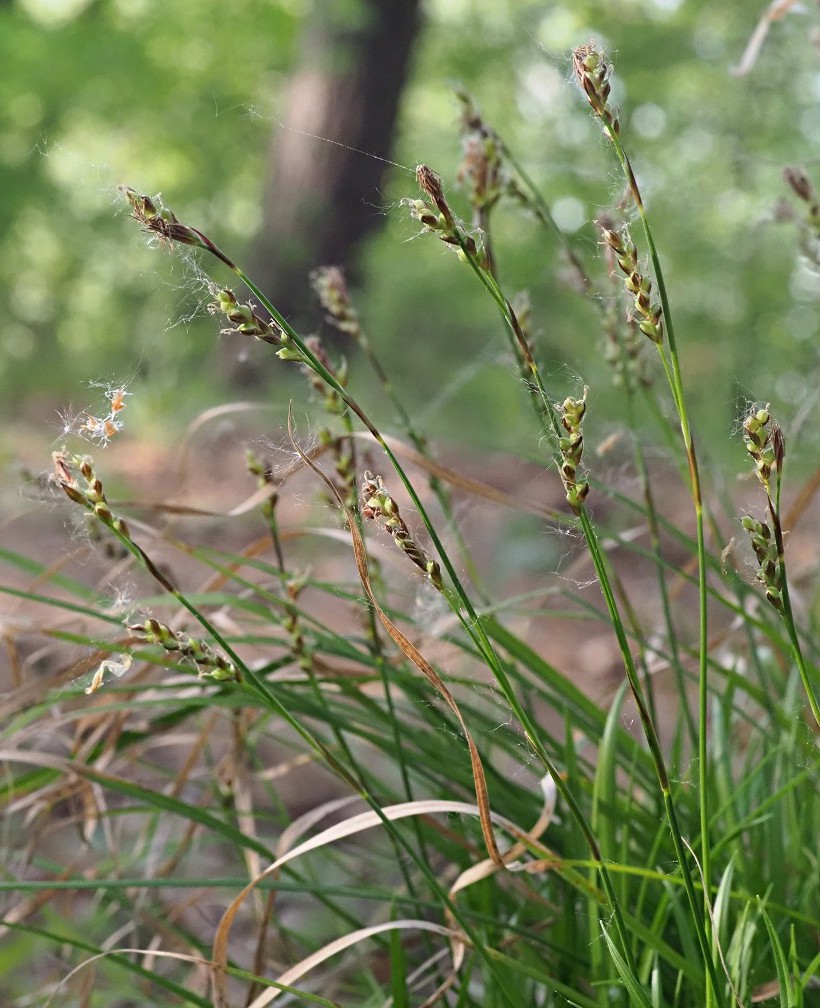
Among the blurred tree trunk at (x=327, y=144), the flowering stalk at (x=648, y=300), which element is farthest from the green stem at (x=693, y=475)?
the blurred tree trunk at (x=327, y=144)

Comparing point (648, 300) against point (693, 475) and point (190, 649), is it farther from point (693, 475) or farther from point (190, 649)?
point (190, 649)

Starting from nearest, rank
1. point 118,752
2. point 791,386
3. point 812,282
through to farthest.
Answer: point 118,752, point 812,282, point 791,386

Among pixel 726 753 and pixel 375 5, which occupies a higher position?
pixel 375 5

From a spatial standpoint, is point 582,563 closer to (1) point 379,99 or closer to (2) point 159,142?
(1) point 379,99

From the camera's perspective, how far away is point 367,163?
196 inches

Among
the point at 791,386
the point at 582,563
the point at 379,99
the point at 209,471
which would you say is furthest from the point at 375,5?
the point at 582,563

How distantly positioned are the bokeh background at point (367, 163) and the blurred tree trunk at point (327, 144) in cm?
1

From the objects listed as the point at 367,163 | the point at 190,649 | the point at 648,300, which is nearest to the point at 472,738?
the point at 190,649

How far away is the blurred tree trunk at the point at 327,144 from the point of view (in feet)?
16.2

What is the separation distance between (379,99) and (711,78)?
2544mm

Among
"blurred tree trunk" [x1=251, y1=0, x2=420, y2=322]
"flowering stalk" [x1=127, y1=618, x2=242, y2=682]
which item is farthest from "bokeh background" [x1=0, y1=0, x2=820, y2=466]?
"flowering stalk" [x1=127, y1=618, x2=242, y2=682]

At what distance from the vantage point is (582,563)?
111 cm

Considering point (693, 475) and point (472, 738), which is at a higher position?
point (693, 475)

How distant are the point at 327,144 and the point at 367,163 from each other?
8.0 inches
